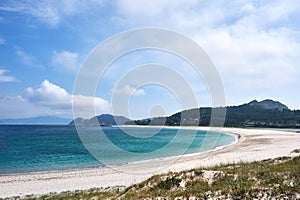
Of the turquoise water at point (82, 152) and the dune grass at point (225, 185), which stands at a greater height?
the dune grass at point (225, 185)

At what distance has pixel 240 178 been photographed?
10828mm

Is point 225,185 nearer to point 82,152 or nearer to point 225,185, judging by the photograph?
point 225,185

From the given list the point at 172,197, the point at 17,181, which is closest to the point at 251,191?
the point at 172,197

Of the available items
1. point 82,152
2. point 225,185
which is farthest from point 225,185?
point 82,152

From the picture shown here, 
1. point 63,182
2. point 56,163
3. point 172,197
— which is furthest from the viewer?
point 56,163

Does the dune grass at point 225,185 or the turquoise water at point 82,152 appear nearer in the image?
the dune grass at point 225,185

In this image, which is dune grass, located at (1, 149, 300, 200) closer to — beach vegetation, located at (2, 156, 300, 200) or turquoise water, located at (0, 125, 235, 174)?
beach vegetation, located at (2, 156, 300, 200)

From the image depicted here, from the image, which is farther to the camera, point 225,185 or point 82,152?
point 82,152

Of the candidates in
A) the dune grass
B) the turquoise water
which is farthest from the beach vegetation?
the turquoise water

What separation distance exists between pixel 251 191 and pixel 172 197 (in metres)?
2.69

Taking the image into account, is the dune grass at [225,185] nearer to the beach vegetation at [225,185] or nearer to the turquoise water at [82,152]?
the beach vegetation at [225,185]

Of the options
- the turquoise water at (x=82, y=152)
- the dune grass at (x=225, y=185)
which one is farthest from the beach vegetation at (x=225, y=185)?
the turquoise water at (x=82, y=152)

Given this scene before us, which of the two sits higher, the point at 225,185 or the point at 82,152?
the point at 225,185

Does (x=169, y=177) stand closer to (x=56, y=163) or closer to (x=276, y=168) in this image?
(x=276, y=168)
